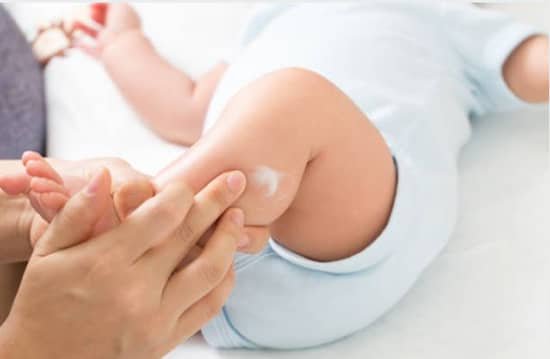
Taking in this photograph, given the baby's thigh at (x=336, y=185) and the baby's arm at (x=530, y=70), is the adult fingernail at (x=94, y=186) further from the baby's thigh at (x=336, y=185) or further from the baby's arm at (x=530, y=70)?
the baby's arm at (x=530, y=70)

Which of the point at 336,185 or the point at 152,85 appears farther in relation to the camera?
the point at 152,85

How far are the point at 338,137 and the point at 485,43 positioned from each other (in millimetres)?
387

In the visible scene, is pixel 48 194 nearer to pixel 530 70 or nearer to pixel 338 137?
pixel 338 137

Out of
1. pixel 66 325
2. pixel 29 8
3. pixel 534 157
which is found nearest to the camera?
pixel 66 325

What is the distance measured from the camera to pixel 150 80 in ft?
3.61

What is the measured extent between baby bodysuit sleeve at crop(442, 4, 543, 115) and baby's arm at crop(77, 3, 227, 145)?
0.35 meters

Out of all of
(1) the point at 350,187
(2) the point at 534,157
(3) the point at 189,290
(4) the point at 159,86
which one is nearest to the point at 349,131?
(1) the point at 350,187

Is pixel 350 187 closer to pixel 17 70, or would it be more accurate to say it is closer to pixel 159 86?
pixel 159 86

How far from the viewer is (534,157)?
0.95 m

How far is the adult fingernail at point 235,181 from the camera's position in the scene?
24.9 inches

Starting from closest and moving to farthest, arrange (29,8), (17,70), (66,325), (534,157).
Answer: (66,325)
(534,157)
(17,70)
(29,8)

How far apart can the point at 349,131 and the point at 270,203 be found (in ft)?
0.37

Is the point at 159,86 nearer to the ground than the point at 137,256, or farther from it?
nearer to the ground

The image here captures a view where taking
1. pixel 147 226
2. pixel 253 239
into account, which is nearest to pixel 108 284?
pixel 147 226
